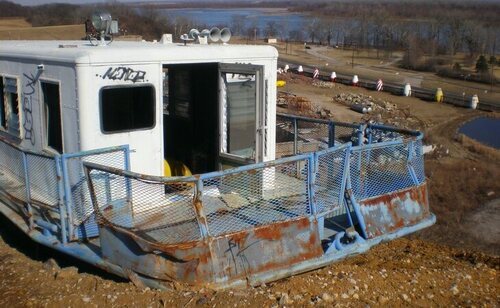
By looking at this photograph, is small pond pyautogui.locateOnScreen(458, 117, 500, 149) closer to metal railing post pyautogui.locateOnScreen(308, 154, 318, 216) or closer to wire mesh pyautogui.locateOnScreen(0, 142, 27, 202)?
metal railing post pyautogui.locateOnScreen(308, 154, 318, 216)

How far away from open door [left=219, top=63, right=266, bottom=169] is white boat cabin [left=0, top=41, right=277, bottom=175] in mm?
14

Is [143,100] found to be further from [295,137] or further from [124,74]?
[295,137]

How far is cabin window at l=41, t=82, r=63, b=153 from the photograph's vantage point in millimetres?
7513

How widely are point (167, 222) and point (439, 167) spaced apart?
14.4m

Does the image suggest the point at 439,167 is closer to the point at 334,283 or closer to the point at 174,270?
the point at 334,283

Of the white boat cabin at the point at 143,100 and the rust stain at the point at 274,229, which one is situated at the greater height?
the white boat cabin at the point at 143,100

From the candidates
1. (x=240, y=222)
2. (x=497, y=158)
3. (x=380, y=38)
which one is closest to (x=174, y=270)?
(x=240, y=222)

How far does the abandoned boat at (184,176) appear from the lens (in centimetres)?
619

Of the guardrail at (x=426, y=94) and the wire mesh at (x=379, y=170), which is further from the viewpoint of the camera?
the guardrail at (x=426, y=94)

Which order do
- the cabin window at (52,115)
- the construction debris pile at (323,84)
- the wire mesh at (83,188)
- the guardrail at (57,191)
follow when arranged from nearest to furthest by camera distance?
the guardrail at (57,191)
the wire mesh at (83,188)
the cabin window at (52,115)
the construction debris pile at (323,84)

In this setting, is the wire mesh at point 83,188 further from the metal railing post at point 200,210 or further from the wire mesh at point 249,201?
the metal railing post at point 200,210

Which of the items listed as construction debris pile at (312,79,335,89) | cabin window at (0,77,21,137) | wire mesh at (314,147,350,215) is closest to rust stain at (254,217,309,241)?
wire mesh at (314,147,350,215)

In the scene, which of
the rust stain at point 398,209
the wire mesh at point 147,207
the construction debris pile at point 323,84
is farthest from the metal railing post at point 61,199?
the construction debris pile at point 323,84

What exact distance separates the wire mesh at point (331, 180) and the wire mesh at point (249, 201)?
0.21m
